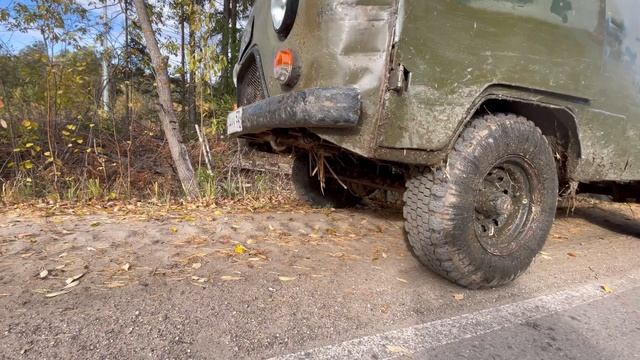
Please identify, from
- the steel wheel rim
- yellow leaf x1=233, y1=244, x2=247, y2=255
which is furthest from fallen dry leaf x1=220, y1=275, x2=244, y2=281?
the steel wheel rim

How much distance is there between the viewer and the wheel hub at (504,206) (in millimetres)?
2486

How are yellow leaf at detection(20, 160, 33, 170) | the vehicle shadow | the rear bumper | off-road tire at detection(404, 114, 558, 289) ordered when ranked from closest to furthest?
the rear bumper → off-road tire at detection(404, 114, 558, 289) → the vehicle shadow → yellow leaf at detection(20, 160, 33, 170)

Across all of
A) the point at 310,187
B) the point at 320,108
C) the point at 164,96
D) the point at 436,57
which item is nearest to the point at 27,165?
the point at 164,96

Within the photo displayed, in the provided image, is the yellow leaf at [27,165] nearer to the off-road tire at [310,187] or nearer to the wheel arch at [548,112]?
the off-road tire at [310,187]

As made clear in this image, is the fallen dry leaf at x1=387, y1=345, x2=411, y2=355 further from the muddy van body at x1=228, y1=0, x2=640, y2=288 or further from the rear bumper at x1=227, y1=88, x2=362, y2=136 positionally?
the rear bumper at x1=227, y1=88, x2=362, y2=136

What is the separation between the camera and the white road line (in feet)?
5.43

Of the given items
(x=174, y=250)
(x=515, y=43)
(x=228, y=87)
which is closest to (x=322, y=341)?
(x=174, y=250)

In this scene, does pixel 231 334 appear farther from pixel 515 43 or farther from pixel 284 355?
pixel 515 43

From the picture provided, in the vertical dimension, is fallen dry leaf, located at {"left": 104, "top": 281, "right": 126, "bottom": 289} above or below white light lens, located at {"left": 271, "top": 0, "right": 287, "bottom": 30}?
below

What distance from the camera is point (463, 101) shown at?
220 cm

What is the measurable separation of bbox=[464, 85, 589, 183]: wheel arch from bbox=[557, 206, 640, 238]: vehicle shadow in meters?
2.55

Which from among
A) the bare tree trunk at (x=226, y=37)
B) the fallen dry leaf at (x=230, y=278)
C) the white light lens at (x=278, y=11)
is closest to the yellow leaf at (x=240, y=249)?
the fallen dry leaf at (x=230, y=278)

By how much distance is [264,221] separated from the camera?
3533 millimetres

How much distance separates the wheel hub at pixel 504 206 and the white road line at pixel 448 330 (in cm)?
35
